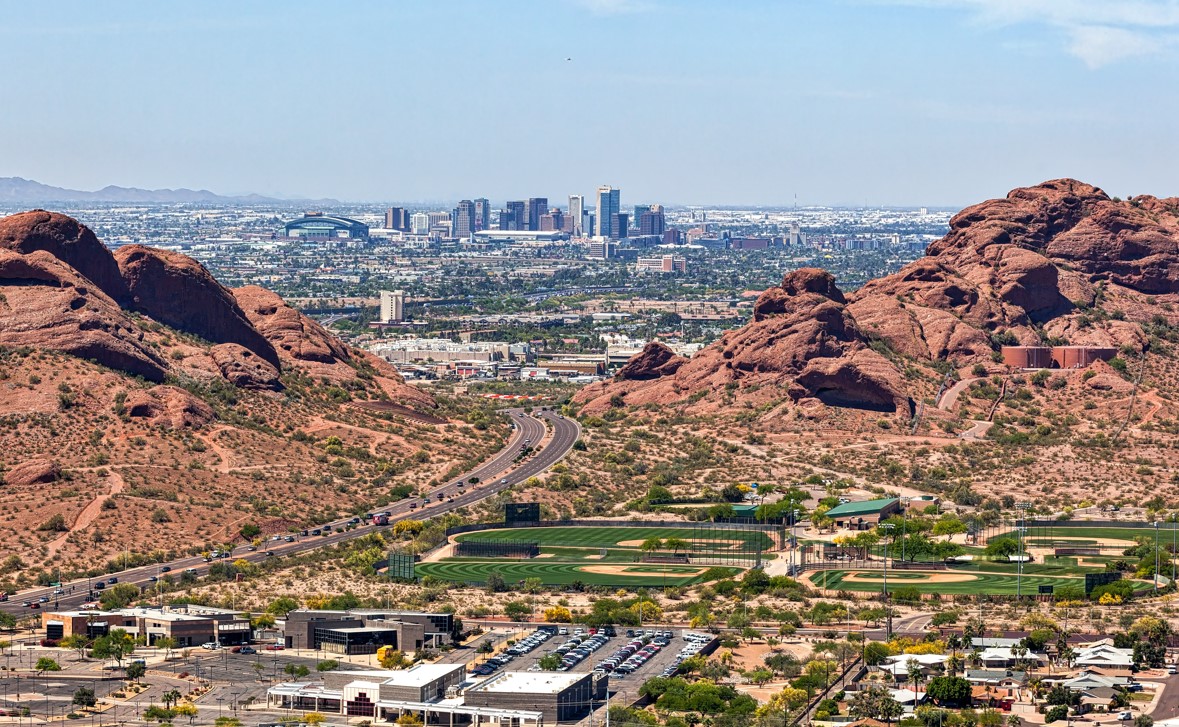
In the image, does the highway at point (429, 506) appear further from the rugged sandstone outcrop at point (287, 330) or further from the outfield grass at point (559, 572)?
the rugged sandstone outcrop at point (287, 330)

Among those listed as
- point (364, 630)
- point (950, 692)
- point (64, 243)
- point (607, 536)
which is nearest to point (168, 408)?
point (64, 243)

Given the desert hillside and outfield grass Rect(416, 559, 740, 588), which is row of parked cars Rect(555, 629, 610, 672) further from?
the desert hillside

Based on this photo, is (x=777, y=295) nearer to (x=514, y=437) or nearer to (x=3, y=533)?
(x=514, y=437)

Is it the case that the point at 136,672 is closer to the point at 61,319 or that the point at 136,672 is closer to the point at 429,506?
the point at 429,506

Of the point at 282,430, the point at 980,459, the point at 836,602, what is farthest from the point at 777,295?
the point at 836,602

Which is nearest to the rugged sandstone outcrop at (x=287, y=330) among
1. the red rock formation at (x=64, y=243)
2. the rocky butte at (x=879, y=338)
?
the red rock formation at (x=64, y=243)

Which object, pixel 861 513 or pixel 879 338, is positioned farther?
pixel 879 338
